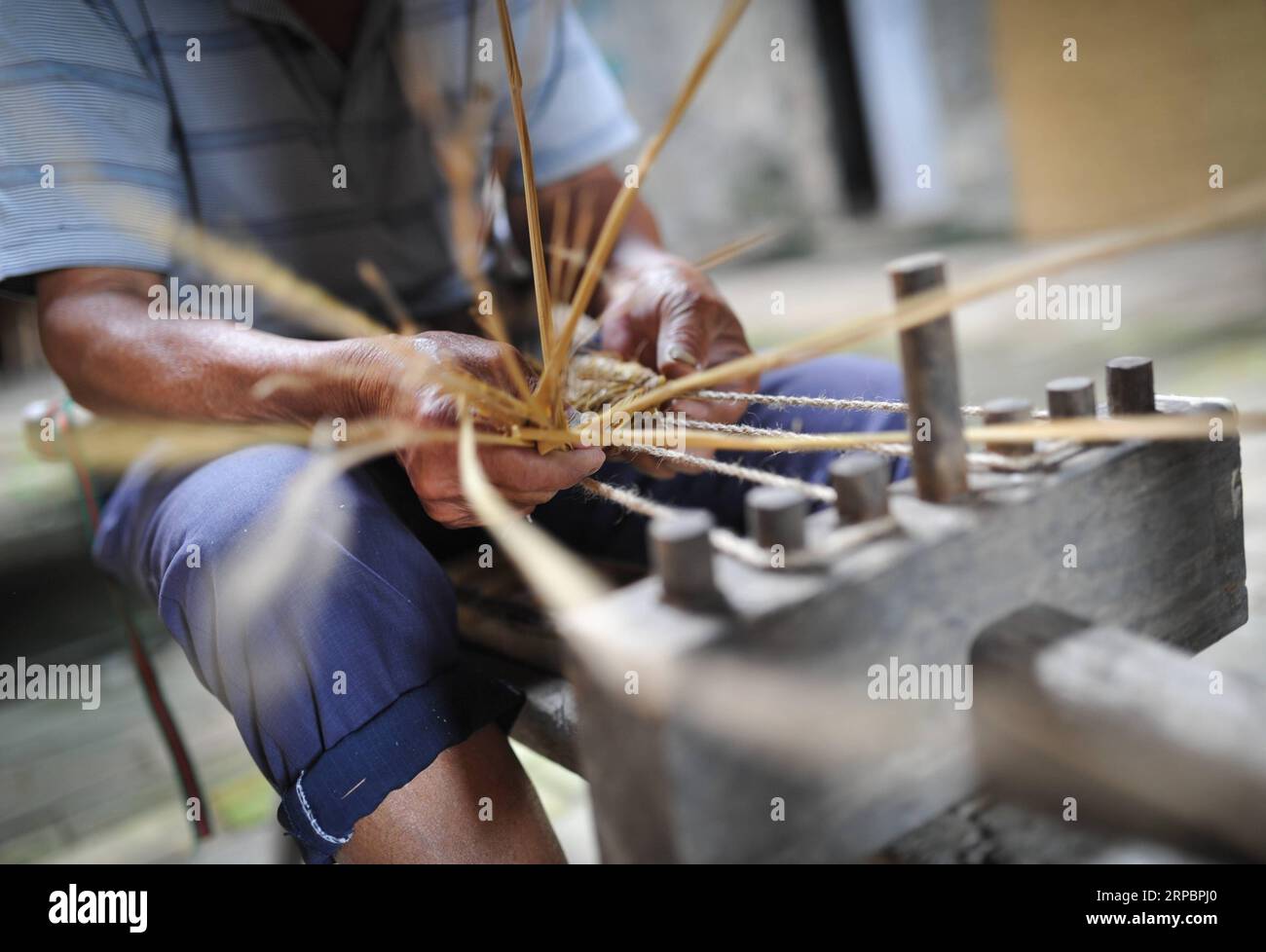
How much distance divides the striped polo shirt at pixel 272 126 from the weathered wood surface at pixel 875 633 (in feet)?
3.13

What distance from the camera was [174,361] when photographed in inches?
45.7

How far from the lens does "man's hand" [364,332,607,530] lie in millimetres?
894

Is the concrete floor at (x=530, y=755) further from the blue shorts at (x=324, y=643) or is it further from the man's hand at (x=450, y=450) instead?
the man's hand at (x=450, y=450)

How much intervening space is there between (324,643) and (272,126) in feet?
2.87

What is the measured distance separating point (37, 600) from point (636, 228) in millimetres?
2446

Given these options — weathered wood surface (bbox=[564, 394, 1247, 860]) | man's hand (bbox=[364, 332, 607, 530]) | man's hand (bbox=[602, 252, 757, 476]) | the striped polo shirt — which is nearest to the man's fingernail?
man's hand (bbox=[602, 252, 757, 476])

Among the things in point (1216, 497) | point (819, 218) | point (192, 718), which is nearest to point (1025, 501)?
point (1216, 497)

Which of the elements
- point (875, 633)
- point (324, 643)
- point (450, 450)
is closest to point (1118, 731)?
point (875, 633)

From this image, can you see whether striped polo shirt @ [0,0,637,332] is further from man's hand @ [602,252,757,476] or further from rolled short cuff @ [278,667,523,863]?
rolled short cuff @ [278,667,523,863]

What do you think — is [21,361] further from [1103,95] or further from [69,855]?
[1103,95]

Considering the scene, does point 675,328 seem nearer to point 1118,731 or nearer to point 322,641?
point 322,641

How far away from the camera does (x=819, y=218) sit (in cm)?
662

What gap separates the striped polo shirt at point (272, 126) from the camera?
1.24 meters

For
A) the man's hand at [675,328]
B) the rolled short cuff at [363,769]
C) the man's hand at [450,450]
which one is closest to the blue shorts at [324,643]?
the rolled short cuff at [363,769]
